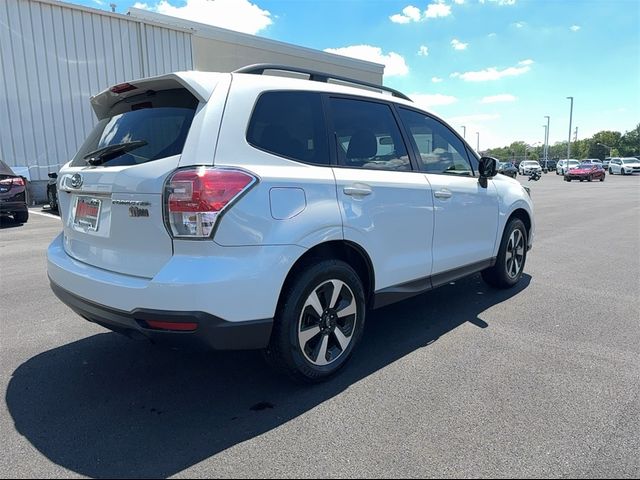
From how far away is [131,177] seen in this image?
2713mm

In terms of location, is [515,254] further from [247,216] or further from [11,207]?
[11,207]

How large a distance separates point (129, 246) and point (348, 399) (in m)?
1.61

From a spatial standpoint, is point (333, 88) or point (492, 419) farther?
point (333, 88)

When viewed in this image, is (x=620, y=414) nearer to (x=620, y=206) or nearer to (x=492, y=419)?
(x=492, y=419)

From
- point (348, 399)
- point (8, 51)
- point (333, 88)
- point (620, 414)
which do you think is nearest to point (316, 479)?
point (348, 399)

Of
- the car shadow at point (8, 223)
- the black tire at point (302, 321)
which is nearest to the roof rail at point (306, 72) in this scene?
the black tire at point (302, 321)

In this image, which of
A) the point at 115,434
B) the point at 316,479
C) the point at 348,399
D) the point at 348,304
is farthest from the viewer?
the point at 348,304

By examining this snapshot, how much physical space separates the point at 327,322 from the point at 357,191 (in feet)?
2.96

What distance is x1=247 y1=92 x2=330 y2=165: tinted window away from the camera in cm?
287

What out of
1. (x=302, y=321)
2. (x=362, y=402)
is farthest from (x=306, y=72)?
(x=362, y=402)

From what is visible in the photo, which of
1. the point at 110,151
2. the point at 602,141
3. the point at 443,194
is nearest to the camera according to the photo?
the point at 110,151

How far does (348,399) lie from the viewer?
2.97 meters

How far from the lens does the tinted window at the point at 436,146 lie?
4066 millimetres

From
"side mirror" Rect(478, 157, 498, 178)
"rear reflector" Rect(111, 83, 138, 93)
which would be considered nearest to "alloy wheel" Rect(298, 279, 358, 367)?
"rear reflector" Rect(111, 83, 138, 93)
